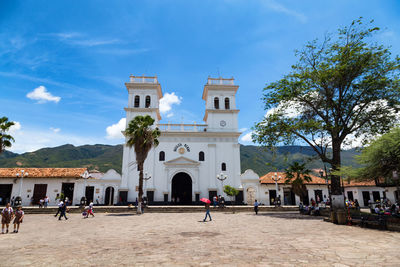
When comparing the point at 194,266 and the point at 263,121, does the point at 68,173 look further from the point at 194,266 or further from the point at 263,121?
the point at 194,266

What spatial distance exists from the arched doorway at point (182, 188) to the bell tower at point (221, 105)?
23.5 feet

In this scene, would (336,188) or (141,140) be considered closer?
(336,188)

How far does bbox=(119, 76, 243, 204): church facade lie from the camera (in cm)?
2844

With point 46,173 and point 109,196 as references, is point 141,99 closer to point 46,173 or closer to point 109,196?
point 109,196

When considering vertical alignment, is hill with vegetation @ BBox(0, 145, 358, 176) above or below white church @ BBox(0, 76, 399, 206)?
above

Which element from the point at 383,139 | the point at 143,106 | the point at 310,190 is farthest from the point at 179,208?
the point at 310,190

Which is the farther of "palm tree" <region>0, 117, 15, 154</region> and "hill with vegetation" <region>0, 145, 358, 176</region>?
"hill with vegetation" <region>0, 145, 358, 176</region>

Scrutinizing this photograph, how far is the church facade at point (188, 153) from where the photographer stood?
2844cm

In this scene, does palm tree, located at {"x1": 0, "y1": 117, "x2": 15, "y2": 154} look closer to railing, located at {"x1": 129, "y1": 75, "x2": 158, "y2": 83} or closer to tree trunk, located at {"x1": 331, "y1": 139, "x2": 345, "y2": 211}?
railing, located at {"x1": 129, "y1": 75, "x2": 158, "y2": 83}

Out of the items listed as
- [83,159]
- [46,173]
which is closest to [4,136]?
[46,173]

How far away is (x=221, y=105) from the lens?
31.8 m

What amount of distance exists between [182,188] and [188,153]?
454 centimetres

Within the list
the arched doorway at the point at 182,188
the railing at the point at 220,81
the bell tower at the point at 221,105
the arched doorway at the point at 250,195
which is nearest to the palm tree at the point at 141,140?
the arched doorway at the point at 182,188

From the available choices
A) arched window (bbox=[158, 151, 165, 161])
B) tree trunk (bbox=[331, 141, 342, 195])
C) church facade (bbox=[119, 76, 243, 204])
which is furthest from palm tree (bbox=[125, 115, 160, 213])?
tree trunk (bbox=[331, 141, 342, 195])
